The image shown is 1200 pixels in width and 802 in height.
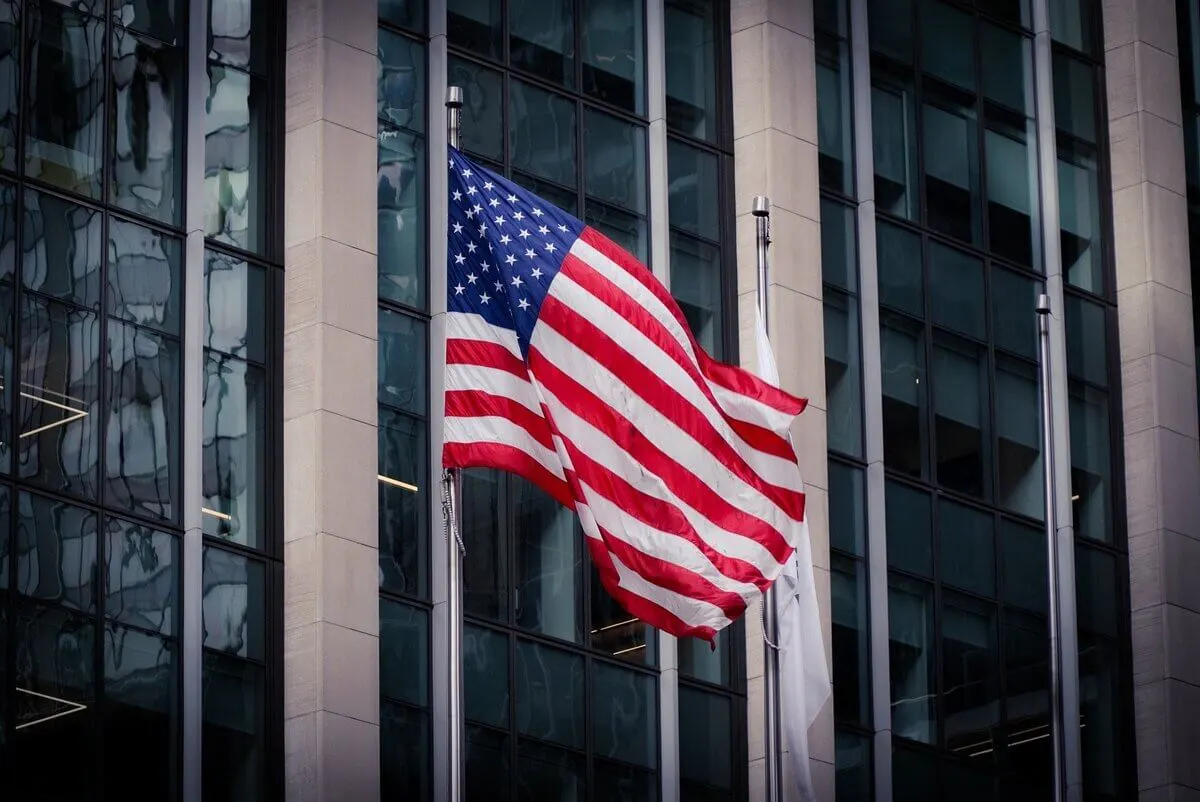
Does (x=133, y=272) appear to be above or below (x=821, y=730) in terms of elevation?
above

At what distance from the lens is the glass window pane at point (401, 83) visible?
32.8 meters

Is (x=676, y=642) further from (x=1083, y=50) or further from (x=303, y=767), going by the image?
(x=1083, y=50)

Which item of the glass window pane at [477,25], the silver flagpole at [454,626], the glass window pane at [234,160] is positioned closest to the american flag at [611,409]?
the silver flagpole at [454,626]

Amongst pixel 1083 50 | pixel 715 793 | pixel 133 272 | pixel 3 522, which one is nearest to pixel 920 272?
pixel 1083 50

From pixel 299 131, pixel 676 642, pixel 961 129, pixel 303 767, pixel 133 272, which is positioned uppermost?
pixel 961 129

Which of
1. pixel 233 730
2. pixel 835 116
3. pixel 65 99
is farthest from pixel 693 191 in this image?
pixel 233 730

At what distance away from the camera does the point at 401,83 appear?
33.0m

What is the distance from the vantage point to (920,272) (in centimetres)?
3866

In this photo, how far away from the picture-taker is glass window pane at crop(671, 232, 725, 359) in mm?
35500

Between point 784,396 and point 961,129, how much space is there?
17.3 metres

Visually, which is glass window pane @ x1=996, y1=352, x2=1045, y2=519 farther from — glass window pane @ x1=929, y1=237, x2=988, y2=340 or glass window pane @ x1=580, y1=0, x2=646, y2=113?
glass window pane @ x1=580, y1=0, x2=646, y2=113

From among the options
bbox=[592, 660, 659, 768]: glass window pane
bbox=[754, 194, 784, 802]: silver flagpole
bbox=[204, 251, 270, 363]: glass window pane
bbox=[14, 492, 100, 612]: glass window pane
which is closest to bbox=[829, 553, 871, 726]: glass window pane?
bbox=[592, 660, 659, 768]: glass window pane

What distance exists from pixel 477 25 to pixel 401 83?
165 centimetres

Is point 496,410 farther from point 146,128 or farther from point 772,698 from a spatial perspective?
point 146,128
